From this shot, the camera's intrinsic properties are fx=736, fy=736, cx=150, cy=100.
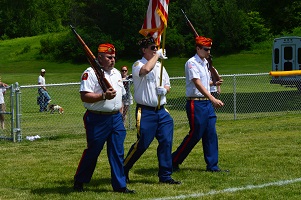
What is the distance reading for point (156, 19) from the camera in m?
10.1

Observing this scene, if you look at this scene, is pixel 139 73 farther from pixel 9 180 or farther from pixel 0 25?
pixel 0 25

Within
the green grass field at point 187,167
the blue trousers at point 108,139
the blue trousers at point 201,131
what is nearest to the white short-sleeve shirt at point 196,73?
the blue trousers at point 201,131

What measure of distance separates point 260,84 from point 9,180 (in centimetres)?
2704

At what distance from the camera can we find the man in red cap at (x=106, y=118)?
8883 mm

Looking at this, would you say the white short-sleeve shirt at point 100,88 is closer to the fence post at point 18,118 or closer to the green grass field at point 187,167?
the green grass field at point 187,167

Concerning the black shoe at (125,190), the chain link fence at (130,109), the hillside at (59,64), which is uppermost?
the black shoe at (125,190)

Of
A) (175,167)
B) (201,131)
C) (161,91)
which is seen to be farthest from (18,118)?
(161,91)

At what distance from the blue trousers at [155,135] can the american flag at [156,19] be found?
0.99 meters

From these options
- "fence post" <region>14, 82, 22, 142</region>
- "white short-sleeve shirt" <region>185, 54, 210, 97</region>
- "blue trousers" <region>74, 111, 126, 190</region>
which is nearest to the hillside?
"fence post" <region>14, 82, 22, 142</region>

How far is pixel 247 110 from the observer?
2320cm

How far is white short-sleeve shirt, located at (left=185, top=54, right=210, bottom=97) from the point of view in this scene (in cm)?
Result: 1035

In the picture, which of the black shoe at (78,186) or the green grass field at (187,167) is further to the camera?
the black shoe at (78,186)

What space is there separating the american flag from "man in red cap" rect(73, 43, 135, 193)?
1108mm

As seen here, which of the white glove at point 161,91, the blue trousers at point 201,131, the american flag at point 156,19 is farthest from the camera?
the blue trousers at point 201,131
